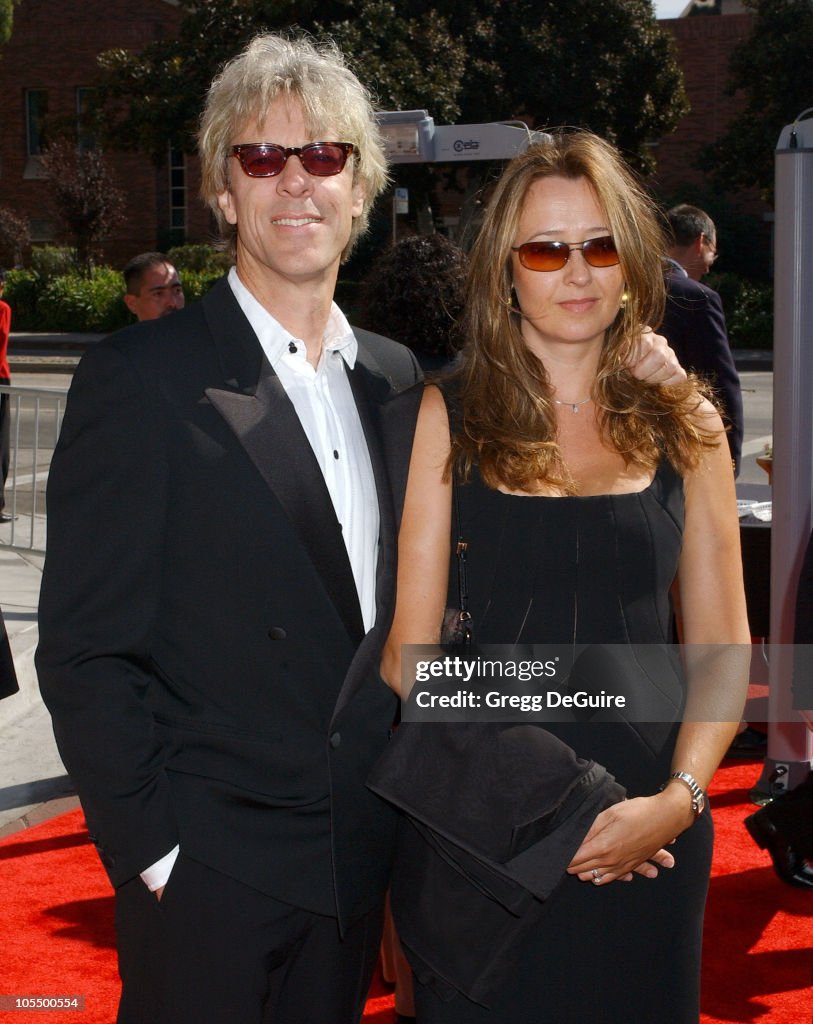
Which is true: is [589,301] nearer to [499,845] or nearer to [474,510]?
[474,510]

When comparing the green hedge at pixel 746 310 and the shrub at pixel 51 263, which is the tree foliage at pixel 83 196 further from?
the green hedge at pixel 746 310

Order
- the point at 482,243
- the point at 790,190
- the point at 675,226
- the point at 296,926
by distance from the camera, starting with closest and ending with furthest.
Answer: the point at 296,926
the point at 482,243
the point at 790,190
the point at 675,226

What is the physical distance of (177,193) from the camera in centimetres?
4331

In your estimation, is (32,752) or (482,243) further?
(32,752)

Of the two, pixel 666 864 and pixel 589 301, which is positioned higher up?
pixel 589 301

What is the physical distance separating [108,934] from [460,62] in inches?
1145

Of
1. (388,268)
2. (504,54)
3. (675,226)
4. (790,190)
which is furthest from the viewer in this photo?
(504,54)

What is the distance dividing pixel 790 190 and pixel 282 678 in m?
3.63

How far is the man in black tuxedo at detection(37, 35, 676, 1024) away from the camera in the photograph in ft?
7.22

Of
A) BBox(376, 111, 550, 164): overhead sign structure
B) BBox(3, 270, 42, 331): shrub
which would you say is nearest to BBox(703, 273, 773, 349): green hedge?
BBox(3, 270, 42, 331): shrub

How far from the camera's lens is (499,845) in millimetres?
2160

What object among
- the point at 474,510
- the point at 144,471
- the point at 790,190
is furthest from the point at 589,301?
the point at 790,190

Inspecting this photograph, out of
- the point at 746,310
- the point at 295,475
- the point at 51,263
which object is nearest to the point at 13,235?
the point at 51,263

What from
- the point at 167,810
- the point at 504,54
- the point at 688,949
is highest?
the point at 504,54
